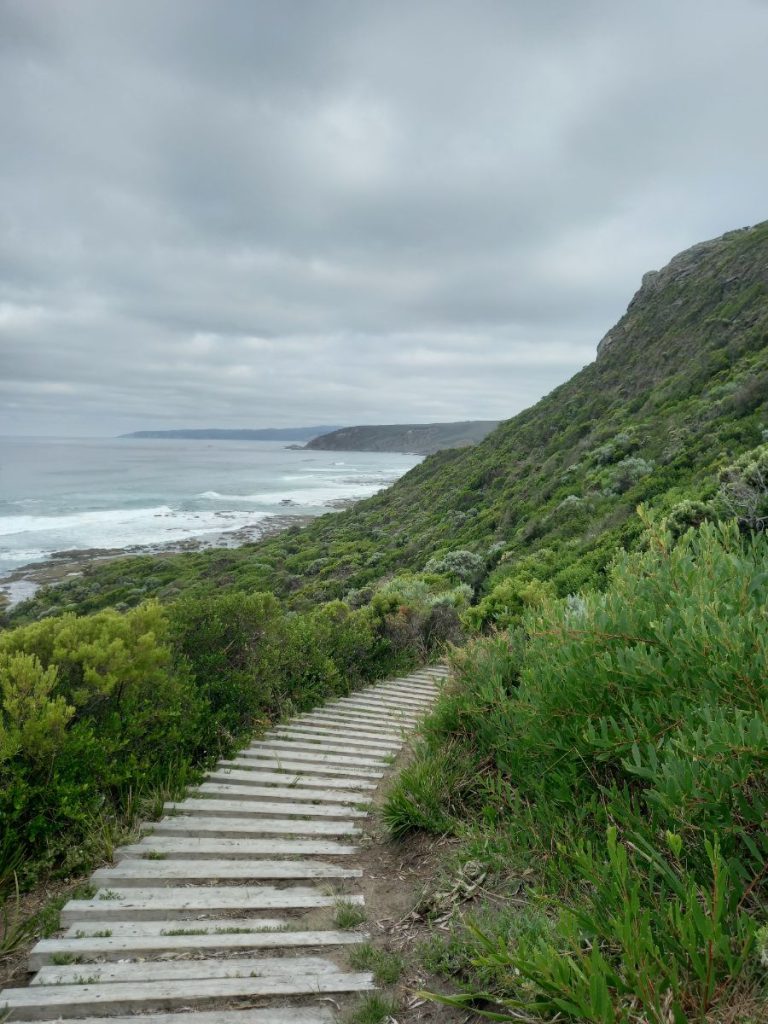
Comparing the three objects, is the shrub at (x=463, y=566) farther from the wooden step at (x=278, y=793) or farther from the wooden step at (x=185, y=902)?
the wooden step at (x=185, y=902)

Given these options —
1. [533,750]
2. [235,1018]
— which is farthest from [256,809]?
[533,750]

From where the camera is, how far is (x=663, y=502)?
13.3 metres

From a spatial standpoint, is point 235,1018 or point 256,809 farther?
point 256,809

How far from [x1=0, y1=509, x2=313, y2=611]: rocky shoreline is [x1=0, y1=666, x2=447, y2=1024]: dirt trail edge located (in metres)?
29.0

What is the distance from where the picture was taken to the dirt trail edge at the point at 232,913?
100 inches

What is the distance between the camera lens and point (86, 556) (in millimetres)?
39625

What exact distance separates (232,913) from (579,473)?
20802mm

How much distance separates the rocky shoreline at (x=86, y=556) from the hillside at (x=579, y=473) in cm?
252

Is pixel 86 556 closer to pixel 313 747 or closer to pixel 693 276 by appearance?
pixel 313 747

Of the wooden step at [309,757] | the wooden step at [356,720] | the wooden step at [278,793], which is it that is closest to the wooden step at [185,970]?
the wooden step at [278,793]

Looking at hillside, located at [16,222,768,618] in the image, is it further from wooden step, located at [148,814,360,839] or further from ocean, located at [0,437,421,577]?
ocean, located at [0,437,421,577]

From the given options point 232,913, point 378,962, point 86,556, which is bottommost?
point 86,556

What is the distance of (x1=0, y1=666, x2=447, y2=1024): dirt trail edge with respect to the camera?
254 cm

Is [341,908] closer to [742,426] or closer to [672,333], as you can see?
[742,426]
